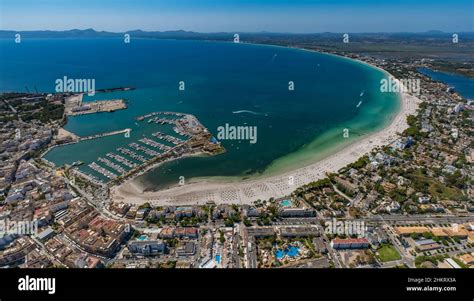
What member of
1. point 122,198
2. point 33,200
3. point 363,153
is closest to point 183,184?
point 122,198

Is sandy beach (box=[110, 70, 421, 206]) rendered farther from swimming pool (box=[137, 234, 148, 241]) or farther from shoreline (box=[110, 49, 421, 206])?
swimming pool (box=[137, 234, 148, 241])

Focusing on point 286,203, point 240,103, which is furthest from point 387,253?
point 240,103

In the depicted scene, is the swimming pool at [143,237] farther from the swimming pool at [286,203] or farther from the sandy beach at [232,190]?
the swimming pool at [286,203]

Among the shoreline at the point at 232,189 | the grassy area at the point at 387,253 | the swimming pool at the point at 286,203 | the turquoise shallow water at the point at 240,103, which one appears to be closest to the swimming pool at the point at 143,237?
the shoreline at the point at 232,189

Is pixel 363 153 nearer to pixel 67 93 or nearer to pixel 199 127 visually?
pixel 199 127

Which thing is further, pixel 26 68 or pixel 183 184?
pixel 26 68
